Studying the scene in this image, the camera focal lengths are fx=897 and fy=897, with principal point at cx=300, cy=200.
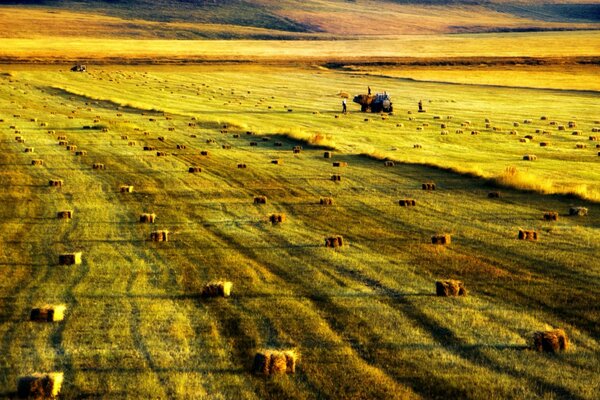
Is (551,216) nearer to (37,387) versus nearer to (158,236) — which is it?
(158,236)

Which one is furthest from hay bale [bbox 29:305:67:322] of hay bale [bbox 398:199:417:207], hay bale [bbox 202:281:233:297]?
Answer: hay bale [bbox 398:199:417:207]

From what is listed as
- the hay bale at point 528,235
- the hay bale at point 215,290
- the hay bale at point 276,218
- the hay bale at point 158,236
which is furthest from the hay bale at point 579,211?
the hay bale at point 215,290

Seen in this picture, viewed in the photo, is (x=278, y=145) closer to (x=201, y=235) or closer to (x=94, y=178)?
(x=94, y=178)

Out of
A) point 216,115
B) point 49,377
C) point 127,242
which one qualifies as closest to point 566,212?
point 127,242

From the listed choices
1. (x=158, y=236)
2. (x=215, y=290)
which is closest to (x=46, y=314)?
(x=215, y=290)

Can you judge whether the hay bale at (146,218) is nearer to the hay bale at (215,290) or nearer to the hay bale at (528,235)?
the hay bale at (215,290)
